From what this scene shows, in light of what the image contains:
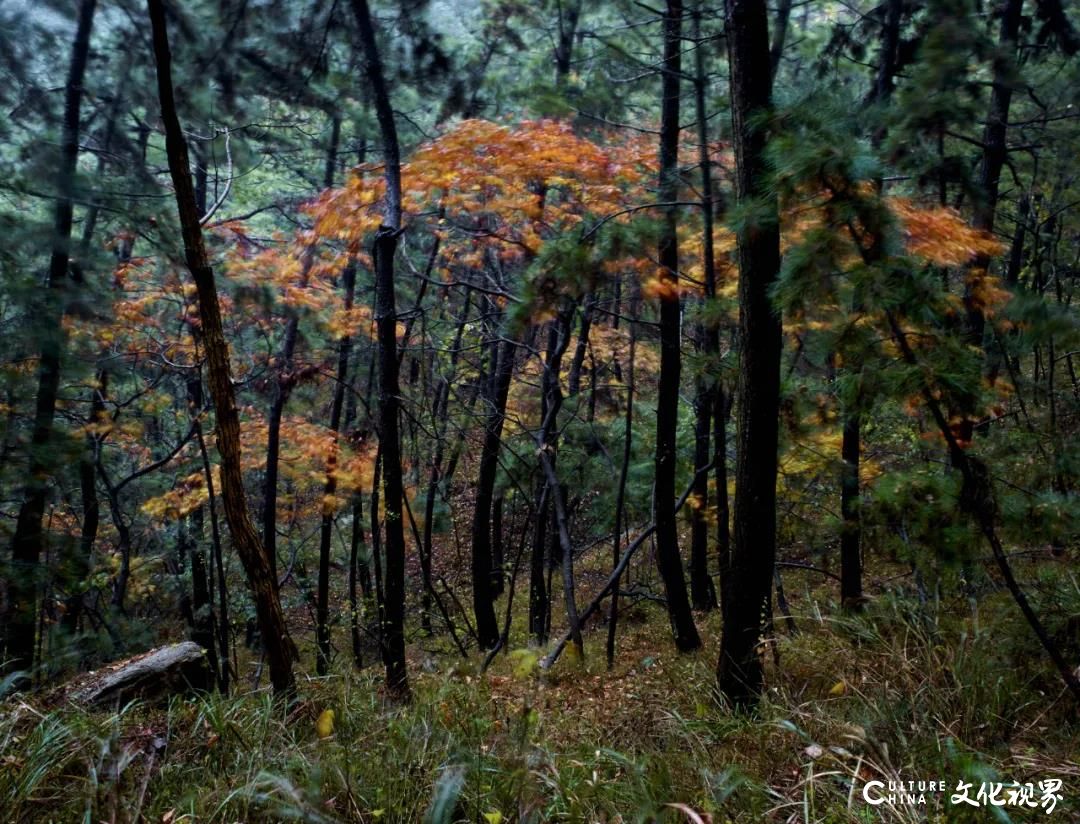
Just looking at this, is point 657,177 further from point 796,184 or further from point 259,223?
point 259,223

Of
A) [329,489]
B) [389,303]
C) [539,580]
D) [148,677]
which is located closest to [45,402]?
[148,677]

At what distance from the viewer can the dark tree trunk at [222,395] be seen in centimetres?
437

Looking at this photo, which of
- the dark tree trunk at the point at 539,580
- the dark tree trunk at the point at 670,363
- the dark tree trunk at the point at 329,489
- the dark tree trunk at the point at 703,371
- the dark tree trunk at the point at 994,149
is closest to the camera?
the dark tree trunk at the point at 994,149

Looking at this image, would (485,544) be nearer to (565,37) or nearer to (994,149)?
(565,37)

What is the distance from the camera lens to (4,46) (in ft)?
24.1

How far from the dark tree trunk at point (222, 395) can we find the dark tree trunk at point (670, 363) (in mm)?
4054

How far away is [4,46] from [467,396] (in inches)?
424

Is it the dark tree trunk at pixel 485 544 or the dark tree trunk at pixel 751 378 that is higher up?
the dark tree trunk at pixel 751 378

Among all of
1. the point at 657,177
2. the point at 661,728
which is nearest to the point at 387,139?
the point at 657,177

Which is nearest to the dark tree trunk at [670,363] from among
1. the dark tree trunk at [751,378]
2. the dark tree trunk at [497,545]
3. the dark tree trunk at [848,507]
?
the dark tree trunk at [848,507]

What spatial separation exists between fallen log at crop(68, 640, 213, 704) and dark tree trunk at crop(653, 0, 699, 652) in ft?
16.6

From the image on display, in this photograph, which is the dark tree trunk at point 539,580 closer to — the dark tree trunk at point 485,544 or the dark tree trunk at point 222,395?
the dark tree trunk at point 485,544

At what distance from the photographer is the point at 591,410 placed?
38.0ft

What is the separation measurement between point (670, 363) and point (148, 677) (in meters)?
5.76
